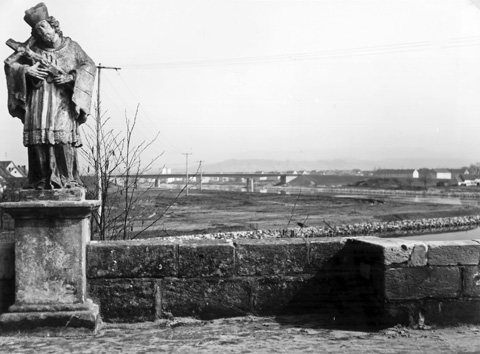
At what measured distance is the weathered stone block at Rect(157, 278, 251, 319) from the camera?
13.6ft

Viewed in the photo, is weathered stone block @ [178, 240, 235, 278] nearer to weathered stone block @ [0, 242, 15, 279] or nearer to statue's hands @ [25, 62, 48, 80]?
weathered stone block @ [0, 242, 15, 279]

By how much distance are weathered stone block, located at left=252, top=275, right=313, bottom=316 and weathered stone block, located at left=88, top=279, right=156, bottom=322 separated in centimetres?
91

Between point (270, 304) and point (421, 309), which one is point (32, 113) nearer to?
point (270, 304)

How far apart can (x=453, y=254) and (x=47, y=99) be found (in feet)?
11.7

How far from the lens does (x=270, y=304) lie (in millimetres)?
4277

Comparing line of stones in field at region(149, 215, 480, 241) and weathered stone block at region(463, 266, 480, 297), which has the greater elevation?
weathered stone block at region(463, 266, 480, 297)

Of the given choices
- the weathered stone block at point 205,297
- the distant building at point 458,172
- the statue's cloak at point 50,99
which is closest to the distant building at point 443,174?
the distant building at point 458,172

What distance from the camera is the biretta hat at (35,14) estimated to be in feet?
12.9

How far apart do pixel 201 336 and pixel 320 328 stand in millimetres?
1002

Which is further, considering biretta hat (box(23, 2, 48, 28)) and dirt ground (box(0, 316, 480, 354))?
biretta hat (box(23, 2, 48, 28))

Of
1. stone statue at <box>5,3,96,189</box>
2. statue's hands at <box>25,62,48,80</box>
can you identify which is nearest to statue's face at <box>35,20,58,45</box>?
stone statue at <box>5,3,96,189</box>

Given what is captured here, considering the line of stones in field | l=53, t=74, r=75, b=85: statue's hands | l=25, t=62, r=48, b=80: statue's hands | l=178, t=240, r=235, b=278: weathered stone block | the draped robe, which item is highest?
l=25, t=62, r=48, b=80: statue's hands

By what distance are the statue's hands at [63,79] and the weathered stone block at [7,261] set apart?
54.7 inches

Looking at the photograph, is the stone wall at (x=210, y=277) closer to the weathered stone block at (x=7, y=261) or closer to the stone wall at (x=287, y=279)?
the stone wall at (x=287, y=279)
